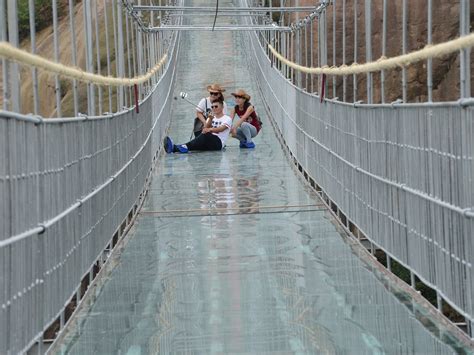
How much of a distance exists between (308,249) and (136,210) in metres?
3.65

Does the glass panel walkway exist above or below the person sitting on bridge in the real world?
below

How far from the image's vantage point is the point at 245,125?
76.2 feet

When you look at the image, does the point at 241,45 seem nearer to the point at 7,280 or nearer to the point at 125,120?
the point at 125,120

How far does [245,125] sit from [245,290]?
14.7m

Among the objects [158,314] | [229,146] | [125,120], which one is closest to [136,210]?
[125,120]

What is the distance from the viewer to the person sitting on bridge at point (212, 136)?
22.3m

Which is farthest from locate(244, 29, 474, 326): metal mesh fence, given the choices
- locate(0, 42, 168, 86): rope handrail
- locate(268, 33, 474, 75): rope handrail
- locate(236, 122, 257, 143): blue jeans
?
locate(236, 122, 257, 143): blue jeans

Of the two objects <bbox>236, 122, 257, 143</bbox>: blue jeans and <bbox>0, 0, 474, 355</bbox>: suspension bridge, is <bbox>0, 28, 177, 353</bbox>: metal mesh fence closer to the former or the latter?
<bbox>0, 0, 474, 355</bbox>: suspension bridge

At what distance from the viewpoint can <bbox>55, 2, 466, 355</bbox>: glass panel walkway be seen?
687 cm

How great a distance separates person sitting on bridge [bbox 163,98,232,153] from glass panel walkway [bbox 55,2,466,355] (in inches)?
251

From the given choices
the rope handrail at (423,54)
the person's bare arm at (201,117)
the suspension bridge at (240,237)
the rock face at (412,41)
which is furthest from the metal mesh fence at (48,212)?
the rock face at (412,41)

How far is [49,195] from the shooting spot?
6730 mm

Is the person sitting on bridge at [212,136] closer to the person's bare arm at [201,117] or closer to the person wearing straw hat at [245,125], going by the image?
the person's bare arm at [201,117]

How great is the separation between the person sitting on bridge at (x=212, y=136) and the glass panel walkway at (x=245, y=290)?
639cm
